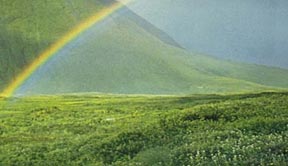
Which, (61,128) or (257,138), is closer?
(257,138)

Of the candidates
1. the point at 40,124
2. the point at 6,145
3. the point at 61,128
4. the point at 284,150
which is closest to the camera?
the point at 284,150

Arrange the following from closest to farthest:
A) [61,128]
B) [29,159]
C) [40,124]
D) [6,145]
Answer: [29,159] → [6,145] → [61,128] → [40,124]

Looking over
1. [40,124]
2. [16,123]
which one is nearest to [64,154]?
[40,124]

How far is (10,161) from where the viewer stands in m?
25.5

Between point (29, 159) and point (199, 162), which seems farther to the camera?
point (29, 159)

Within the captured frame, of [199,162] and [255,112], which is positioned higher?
[255,112]

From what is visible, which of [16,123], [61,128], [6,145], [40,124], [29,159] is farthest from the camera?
[16,123]

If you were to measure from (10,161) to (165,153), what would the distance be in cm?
821

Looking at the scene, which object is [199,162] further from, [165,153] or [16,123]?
[16,123]

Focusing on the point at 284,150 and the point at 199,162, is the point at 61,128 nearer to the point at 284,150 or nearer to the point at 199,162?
the point at 199,162

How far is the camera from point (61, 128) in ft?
117

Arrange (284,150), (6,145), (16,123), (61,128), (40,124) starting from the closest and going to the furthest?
(284,150) < (6,145) < (61,128) < (40,124) < (16,123)

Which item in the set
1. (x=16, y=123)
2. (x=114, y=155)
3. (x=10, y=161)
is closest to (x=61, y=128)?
(x=16, y=123)

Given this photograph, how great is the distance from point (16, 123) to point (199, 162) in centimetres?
2359
